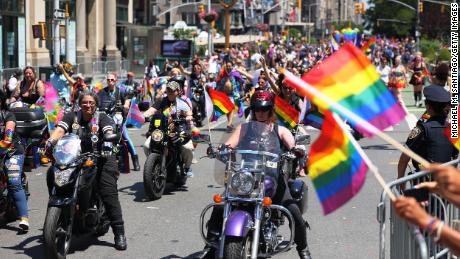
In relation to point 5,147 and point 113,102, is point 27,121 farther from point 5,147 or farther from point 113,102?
point 5,147

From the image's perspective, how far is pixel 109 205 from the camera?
26.1 ft

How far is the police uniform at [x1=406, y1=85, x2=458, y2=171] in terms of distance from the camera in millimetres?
6582

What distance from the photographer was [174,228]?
29.0ft

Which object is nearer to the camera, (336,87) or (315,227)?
(336,87)

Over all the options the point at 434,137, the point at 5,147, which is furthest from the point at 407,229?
the point at 5,147

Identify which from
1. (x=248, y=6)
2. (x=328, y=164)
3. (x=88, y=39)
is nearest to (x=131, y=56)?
(x=88, y=39)

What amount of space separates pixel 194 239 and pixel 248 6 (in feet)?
383

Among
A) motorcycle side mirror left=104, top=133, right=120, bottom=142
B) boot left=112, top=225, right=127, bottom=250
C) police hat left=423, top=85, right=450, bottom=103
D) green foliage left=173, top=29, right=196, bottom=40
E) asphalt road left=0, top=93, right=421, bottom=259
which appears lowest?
asphalt road left=0, top=93, right=421, bottom=259

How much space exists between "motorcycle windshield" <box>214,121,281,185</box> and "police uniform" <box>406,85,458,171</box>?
111cm

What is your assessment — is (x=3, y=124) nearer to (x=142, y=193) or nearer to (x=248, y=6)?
(x=142, y=193)

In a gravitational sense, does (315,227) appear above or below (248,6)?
below

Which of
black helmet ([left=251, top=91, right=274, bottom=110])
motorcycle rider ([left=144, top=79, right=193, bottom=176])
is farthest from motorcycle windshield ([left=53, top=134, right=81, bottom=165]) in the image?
motorcycle rider ([left=144, top=79, right=193, bottom=176])

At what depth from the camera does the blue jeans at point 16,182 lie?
854 cm

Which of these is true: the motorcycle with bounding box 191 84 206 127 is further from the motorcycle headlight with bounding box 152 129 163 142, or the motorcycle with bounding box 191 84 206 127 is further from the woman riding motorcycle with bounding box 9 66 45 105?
the motorcycle headlight with bounding box 152 129 163 142
